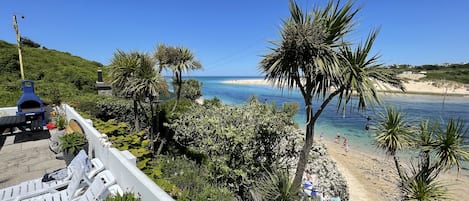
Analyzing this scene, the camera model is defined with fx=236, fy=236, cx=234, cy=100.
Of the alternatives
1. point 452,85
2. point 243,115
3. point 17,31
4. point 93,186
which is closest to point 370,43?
point 243,115

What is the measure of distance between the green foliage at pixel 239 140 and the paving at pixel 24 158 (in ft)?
9.94

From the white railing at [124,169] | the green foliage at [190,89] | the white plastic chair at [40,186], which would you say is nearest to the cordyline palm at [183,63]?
the white railing at [124,169]

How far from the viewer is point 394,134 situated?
635 cm

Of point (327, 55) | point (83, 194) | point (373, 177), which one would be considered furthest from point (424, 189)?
point (83, 194)

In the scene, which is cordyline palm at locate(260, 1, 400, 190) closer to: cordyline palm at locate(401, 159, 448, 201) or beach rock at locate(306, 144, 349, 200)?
cordyline palm at locate(401, 159, 448, 201)

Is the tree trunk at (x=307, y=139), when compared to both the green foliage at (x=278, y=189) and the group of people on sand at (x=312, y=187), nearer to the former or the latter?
the green foliage at (x=278, y=189)

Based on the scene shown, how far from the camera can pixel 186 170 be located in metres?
4.90

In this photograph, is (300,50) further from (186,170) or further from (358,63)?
(186,170)

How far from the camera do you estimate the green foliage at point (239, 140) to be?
5152mm

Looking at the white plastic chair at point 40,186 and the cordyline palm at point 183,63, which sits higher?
the cordyline palm at point 183,63

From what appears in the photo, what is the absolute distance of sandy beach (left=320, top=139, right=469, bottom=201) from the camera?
34.3ft

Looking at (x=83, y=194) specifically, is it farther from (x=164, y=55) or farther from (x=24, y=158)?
(x=164, y=55)

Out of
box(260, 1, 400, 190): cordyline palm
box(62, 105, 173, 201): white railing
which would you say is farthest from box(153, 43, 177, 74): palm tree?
box(260, 1, 400, 190): cordyline palm

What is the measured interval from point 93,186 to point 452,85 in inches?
3372
